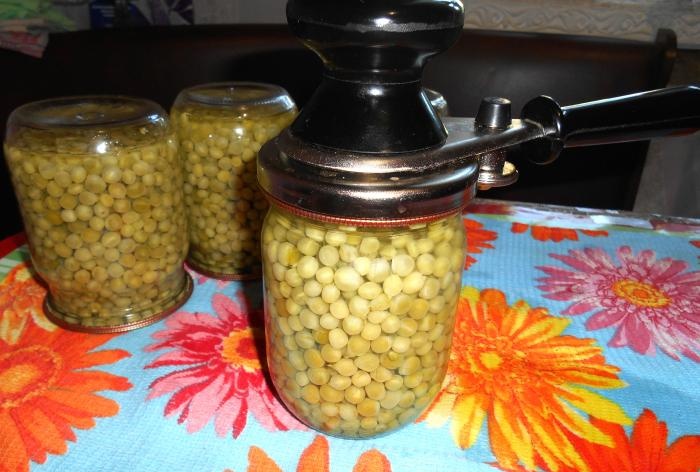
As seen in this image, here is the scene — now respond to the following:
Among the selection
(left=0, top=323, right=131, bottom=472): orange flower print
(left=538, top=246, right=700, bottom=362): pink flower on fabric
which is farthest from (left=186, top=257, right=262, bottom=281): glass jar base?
(left=538, top=246, right=700, bottom=362): pink flower on fabric

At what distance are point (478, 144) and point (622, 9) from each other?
1.30m

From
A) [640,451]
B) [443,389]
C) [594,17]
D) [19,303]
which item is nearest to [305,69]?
[594,17]

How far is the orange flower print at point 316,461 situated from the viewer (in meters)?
0.44

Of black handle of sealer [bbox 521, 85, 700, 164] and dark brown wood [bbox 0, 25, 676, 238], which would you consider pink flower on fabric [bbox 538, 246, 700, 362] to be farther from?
dark brown wood [bbox 0, 25, 676, 238]

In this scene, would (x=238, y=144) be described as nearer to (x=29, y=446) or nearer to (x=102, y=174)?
(x=102, y=174)

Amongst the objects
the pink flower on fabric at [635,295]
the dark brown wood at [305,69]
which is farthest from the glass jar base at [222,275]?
the dark brown wood at [305,69]

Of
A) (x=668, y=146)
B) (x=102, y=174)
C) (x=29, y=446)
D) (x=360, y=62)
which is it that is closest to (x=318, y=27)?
(x=360, y=62)

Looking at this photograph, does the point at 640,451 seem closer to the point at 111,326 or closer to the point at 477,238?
the point at 477,238

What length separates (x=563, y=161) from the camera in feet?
4.68

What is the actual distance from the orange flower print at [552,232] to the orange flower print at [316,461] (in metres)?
0.48

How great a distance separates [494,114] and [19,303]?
0.55 metres

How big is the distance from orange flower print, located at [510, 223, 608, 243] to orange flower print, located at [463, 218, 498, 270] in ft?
0.14

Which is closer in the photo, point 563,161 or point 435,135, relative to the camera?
point 435,135

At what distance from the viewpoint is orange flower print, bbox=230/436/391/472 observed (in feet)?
1.46
